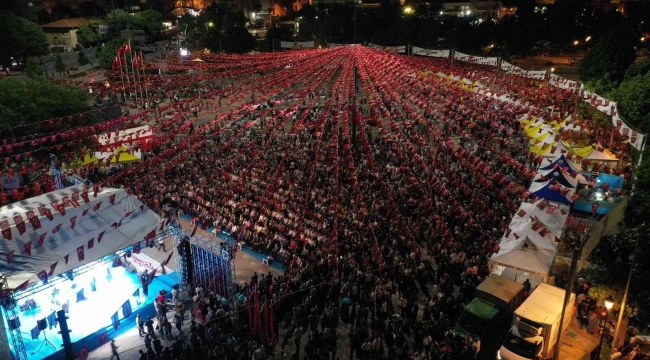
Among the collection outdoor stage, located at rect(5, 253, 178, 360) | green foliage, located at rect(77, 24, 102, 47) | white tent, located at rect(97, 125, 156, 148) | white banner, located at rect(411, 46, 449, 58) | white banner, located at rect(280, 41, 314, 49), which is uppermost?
green foliage, located at rect(77, 24, 102, 47)

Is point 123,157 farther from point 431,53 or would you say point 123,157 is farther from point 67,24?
point 67,24

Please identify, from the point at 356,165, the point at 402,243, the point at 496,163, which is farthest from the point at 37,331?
the point at 496,163

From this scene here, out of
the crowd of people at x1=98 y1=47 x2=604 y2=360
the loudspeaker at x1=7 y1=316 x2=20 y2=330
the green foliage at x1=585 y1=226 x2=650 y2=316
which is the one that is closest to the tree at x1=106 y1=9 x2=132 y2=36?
the crowd of people at x1=98 y1=47 x2=604 y2=360

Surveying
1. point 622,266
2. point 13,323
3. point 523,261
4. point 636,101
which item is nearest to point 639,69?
point 636,101

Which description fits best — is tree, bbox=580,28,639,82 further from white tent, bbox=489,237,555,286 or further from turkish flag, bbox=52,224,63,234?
turkish flag, bbox=52,224,63,234

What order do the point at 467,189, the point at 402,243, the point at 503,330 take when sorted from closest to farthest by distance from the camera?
the point at 503,330
the point at 402,243
the point at 467,189

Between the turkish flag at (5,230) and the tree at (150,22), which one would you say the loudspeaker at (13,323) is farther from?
the tree at (150,22)

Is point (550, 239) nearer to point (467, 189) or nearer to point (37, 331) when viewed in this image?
point (467, 189)
